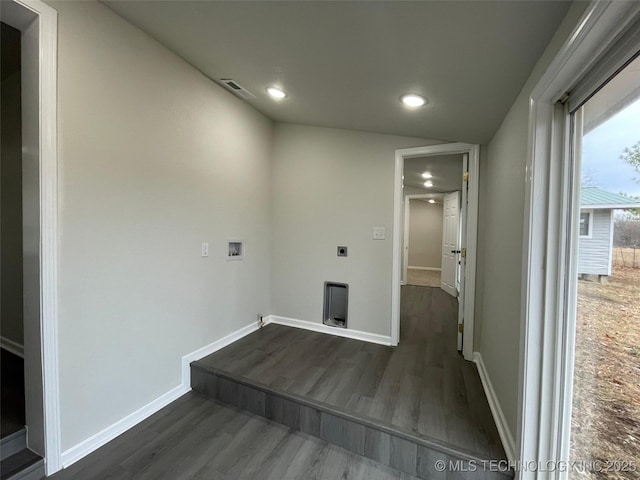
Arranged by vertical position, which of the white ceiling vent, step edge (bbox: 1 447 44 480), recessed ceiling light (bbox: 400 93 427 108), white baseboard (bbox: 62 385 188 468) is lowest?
white baseboard (bbox: 62 385 188 468)

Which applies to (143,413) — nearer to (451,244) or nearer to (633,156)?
(633,156)

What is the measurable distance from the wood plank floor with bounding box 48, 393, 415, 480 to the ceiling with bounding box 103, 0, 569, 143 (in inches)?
86.8

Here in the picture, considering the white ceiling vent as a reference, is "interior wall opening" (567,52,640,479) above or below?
below

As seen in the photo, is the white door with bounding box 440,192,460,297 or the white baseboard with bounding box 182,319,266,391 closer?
the white baseboard with bounding box 182,319,266,391

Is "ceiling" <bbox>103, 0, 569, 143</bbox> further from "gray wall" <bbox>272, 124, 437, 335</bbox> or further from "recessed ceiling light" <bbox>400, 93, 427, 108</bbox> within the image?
"gray wall" <bbox>272, 124, 437, 335</bbox>

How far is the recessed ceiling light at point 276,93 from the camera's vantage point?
2186 millimetres

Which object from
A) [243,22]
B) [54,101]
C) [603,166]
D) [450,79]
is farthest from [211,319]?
[603,166]

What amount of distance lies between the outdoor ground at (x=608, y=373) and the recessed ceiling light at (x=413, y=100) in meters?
1.32

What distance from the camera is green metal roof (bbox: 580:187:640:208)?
0.86m

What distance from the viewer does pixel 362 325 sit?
294cm

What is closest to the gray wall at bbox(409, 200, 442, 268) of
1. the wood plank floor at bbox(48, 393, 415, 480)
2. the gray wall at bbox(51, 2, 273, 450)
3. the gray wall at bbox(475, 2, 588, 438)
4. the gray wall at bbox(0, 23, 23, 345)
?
the gray wall at bbox(475, 2, 588, 438)

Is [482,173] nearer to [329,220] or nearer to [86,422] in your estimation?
[329,220]

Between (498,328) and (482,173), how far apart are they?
136 cm

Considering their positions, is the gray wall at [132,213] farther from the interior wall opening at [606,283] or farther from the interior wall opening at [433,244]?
the interior wall opening at [606,283]
